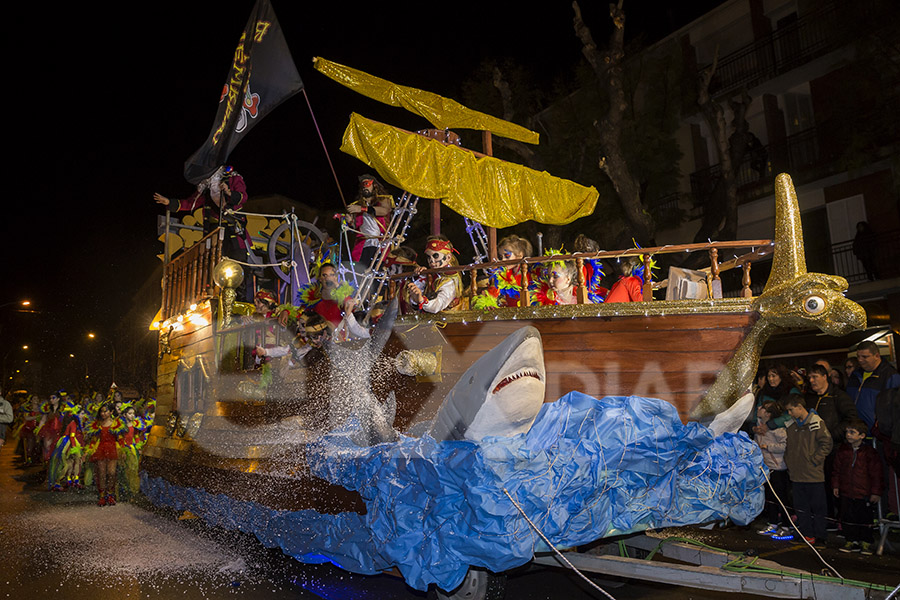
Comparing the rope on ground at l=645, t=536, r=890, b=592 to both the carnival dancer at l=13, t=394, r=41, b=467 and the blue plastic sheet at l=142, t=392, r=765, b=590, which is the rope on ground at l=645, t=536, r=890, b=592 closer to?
the blue plastic sheet at l=142, t=392, r=765, b=590

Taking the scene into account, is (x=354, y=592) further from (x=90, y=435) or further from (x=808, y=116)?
(x=808, y=116)

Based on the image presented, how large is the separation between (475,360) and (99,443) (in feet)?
28.3

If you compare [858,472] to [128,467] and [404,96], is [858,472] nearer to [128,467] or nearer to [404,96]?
[404,96]

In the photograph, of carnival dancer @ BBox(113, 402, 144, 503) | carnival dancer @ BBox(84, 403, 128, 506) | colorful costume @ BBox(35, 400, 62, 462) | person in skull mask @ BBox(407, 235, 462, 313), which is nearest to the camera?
person in skull mask @ BBox(407, 235, 462, 313)

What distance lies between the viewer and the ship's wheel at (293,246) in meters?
7.86

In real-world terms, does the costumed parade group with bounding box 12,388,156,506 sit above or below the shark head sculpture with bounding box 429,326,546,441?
below

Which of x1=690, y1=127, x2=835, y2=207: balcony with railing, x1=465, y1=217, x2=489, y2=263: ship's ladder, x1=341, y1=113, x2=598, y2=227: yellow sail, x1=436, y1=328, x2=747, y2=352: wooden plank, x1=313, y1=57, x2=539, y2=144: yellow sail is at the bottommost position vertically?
x1=436, y1=328, x2=747, y2=352: wooden plank

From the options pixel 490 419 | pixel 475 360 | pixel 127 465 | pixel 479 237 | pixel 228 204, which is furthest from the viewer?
pixel 127 465

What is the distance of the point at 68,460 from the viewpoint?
42.0ft

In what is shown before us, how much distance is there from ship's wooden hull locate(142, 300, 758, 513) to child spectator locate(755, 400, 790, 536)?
351 cm

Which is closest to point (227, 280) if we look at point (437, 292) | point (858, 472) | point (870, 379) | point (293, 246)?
Answer: point (293, 246)

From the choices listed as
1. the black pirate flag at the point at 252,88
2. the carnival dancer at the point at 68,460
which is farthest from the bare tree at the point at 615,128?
the carnival dancer at the point at 68,460

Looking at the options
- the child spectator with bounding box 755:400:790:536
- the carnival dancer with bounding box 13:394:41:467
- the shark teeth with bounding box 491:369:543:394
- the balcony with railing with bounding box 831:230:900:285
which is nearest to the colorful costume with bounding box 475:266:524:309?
the shark teeth with bounding box 491:369:543:394

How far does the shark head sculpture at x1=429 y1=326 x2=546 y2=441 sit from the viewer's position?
3354mm
